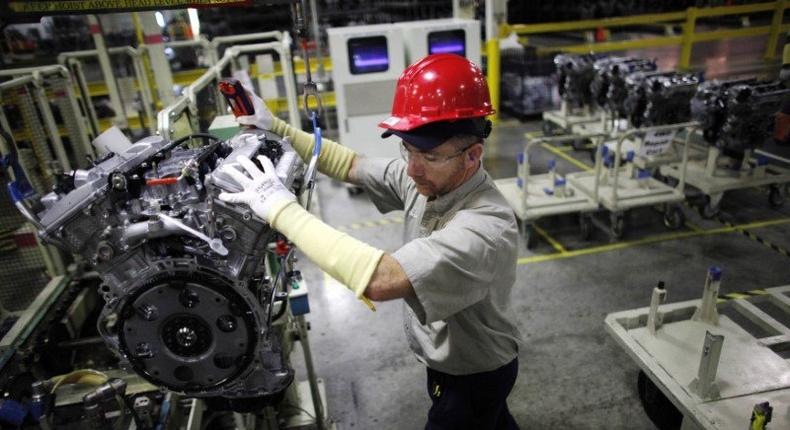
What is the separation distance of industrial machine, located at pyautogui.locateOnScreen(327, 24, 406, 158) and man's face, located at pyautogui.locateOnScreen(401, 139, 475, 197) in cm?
510

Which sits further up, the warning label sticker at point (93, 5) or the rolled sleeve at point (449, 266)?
the warning label sticker at point (93, 5)

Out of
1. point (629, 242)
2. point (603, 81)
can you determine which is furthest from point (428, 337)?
point (603, 81)

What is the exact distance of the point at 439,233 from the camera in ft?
5.92

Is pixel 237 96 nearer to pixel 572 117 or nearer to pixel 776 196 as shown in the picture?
pixel 776 196

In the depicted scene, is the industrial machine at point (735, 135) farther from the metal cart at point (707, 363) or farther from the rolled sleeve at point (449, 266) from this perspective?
the rolled sleeve at point (449, 266)

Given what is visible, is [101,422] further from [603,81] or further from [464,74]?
[603,81]

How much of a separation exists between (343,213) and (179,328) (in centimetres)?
512

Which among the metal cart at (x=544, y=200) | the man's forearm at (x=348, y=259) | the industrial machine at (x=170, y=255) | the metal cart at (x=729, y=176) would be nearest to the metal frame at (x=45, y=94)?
the industrial machine at (x=170, y=255)

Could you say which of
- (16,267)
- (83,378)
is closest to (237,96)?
(83,378)

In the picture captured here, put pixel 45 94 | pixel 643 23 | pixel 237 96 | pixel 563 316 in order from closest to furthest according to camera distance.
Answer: pixel 237 96, pixel 45 94, pixel 563 316, pixel 643 23

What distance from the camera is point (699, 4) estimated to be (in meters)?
11.3

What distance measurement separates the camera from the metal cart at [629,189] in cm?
561

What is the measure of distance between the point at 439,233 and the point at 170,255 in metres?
1.00

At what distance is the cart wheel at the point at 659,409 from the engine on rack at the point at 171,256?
2.80 meters
